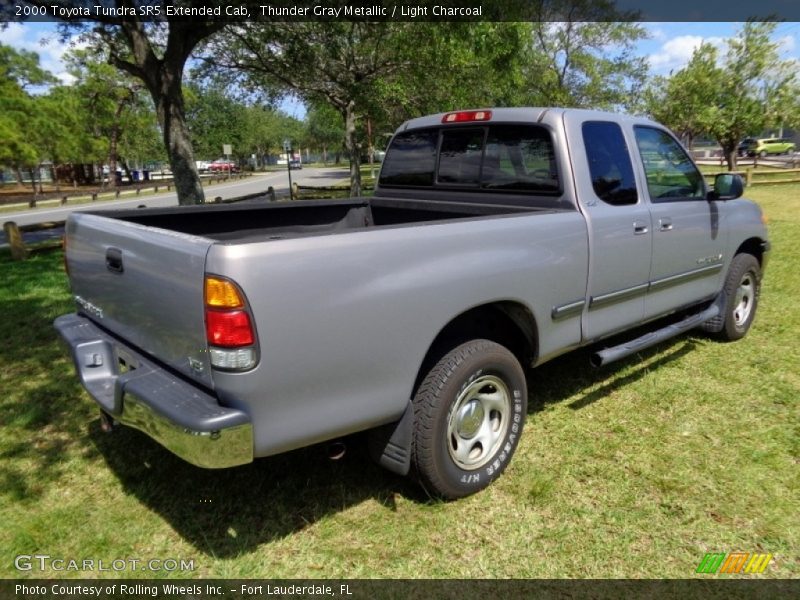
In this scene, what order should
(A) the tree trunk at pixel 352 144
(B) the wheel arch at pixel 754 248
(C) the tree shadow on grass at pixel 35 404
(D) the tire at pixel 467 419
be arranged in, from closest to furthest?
1. (D) the tire at pixel 467 419
2. (C) the tree shadow on grass at pixel 35 404
3. (B) the wheel arch at pixel 754 248
4. (A) the tree trunk at pixel 352 144

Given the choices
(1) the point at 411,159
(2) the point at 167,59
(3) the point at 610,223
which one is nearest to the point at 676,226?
(3) the point at 610,223

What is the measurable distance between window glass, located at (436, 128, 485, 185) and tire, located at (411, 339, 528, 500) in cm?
151

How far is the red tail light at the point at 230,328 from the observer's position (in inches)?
80.7

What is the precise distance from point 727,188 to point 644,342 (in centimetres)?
148

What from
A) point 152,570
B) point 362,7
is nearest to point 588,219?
point 152,570

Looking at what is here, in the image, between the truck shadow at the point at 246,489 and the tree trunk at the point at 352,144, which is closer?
the truck shadow at the point at 246,489

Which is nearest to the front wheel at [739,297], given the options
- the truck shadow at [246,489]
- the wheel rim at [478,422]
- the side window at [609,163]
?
the side window at [609,163]

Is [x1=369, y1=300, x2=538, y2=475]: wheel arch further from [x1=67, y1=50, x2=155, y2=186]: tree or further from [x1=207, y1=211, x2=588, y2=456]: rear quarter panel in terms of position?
[x1=67, y1=50, x2=155, y2=186]: tree

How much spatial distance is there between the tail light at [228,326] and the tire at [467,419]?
0.93 metres

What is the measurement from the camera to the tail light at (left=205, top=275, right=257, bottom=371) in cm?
204

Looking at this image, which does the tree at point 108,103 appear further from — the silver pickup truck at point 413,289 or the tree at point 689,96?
the silver pickup truck at point 413,289

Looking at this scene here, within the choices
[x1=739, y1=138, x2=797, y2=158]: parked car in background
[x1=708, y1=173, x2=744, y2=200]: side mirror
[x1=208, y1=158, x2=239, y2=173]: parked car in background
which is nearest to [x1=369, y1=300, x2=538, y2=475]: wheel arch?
[x1=708, y1=173, x2=744, y2=200]: side mirror

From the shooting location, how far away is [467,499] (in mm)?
2996

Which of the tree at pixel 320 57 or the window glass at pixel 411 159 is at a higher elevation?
the tree at pixel 320 57
